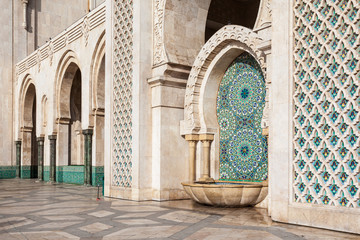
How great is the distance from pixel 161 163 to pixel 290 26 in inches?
123

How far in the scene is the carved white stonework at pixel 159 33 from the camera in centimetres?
676

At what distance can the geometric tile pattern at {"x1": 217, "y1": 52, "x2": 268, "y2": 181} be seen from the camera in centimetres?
605

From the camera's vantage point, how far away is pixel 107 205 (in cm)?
615

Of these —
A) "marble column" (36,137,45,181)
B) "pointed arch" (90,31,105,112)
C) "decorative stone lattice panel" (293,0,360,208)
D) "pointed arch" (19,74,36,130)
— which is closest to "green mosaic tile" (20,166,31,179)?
"pointed arch" (19,74,36,130)

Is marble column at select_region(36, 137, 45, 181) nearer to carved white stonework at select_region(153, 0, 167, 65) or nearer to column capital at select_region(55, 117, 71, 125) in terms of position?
column capital at select_region(55, 117, 71, 125)

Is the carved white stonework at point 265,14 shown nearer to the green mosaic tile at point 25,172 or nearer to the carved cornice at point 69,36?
the carved cornice at point 69,36

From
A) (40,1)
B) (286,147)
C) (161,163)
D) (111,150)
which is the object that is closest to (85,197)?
(111,150)

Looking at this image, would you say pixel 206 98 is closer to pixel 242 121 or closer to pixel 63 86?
pixel 242 121

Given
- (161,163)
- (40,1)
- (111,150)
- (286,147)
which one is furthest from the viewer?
(40,1)

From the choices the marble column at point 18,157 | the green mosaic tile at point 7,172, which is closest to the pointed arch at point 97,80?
the marble column at point 18,157

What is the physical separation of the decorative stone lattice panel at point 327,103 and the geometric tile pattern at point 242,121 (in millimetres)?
1555

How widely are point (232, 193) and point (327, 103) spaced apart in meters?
1.95

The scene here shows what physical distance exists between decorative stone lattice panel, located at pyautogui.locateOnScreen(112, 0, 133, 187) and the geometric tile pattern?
1.58 metres

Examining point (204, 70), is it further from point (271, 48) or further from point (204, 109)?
point (271, 48)
